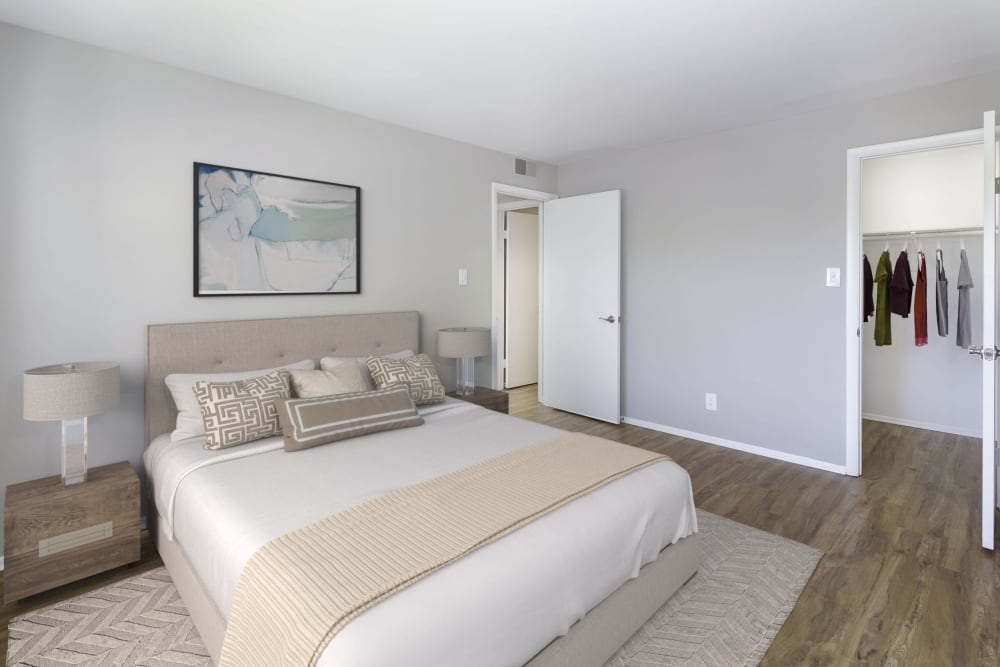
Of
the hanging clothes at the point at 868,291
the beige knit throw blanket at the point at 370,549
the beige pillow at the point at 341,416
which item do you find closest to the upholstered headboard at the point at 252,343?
the beige pillow at the point at 341,416

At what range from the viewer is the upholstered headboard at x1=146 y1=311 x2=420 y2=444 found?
2.61 meters

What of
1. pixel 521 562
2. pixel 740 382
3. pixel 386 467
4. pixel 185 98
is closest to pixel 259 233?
pixel 185 98

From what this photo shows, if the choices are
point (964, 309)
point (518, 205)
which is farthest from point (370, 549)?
point (964, 309)

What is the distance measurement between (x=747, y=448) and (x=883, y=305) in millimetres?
1770

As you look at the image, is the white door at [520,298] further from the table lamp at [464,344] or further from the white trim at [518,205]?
the table lamp at [464,344]

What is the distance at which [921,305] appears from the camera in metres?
4.20

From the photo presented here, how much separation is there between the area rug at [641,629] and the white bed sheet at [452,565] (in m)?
0.29

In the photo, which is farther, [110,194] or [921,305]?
[921,305]

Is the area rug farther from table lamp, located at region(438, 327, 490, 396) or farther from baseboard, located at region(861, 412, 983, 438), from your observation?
baseboard, located at region(861, 412, 983, 438)

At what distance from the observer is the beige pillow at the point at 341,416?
91.1 inches

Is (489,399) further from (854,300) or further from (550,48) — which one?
(854,300)

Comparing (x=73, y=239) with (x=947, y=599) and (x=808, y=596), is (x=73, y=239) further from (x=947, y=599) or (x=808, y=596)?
(x=947, y=599)

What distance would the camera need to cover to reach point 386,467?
2080 millimetres

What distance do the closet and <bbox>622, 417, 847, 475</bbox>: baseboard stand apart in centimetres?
170
